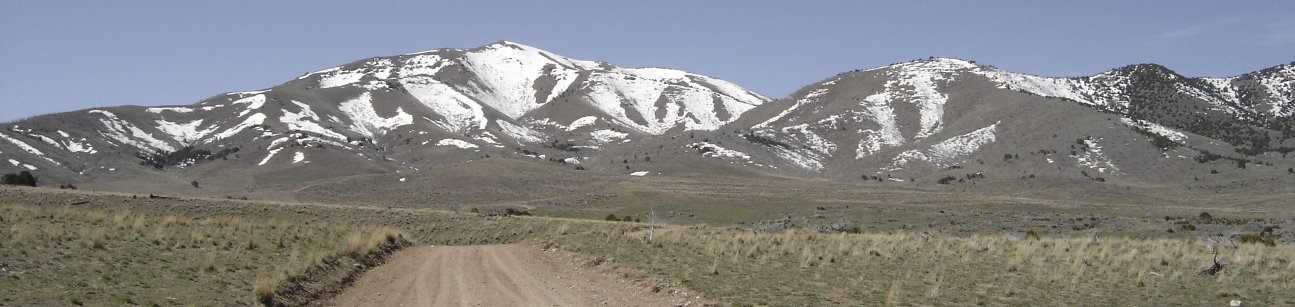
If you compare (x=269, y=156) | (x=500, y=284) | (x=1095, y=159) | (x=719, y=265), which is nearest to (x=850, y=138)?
(x=1095, y=159)

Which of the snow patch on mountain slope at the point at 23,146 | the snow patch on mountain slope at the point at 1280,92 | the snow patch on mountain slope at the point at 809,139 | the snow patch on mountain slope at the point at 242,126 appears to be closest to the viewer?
the snow patch on mountain slope at the point at 23,146

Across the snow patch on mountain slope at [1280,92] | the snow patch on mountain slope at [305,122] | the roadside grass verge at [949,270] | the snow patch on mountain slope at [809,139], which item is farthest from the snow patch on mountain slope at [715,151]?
the snow patch on mountain slope at [1280,92]

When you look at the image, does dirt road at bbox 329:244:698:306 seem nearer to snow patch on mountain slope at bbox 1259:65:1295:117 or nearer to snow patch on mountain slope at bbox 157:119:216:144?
snow patch on mountain slope at bbox 157:119:216:144

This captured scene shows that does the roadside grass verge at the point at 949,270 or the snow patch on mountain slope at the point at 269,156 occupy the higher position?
the snow patch on mountain slope at the point at 269,156

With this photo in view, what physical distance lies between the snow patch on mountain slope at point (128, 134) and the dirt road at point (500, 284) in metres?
160

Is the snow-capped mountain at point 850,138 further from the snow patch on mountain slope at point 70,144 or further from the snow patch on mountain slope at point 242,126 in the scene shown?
the snow patch on mountain slope at point 242,126

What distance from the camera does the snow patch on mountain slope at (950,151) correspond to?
442ft

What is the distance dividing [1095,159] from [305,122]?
497ft

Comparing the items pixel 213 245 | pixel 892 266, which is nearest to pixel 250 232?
pixel 213 245

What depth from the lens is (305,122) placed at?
18462 cm

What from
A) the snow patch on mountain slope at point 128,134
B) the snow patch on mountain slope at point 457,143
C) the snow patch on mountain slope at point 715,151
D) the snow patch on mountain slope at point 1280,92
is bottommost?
the snow patch on mountain slope at point 715,151

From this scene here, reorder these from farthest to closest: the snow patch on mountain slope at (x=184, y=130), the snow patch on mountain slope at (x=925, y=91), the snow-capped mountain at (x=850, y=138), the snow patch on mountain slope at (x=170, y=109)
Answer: the snow patch on mountain slope at (x=170, y=109) < the snow patch on mountain slope at (x=184, y=130) < the snow patch on mountain slope at (x=925, y=91) < the snow-capped mountain at (x=850, y=138)

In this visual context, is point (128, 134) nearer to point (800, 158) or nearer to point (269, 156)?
point (269, 156)

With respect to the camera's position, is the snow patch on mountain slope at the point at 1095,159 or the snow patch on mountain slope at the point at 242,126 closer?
the snow patch on mountain slope at the point at 1095,159
